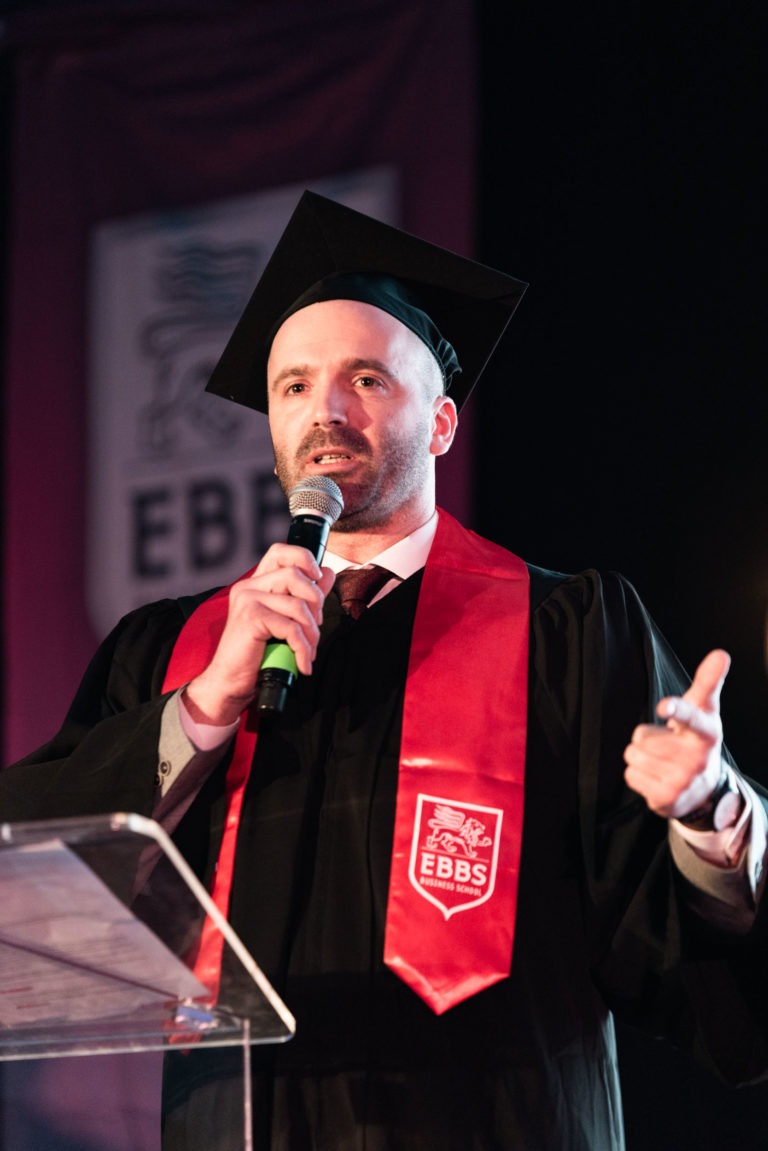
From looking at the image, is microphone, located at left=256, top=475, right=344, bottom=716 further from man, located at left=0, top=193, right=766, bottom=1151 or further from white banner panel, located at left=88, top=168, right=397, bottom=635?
white banner panel, located at left=88, top=168, right=397, bottom=635

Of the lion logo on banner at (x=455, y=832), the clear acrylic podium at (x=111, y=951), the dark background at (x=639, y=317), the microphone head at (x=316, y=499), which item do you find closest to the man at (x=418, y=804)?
the lion logo on banner at (x=455, y=832)

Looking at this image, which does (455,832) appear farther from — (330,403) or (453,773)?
(330,403)

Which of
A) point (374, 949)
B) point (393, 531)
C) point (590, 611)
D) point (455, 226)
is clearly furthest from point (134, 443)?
point (374, 949)

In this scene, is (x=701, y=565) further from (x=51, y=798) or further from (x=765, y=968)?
(x=51, y=798)

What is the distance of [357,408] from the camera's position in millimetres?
2348

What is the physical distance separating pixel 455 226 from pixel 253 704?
7.39ft

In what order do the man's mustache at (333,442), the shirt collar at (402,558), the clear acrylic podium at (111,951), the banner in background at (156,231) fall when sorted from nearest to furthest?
the clear acrylic podium at (111,951), the man's mustache at (333,442), the shirt collar at (402,558), the banner in background at (156,231)

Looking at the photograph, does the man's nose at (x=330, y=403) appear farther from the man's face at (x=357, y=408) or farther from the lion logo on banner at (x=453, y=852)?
the lion logo on banner at (x=453, y=852)

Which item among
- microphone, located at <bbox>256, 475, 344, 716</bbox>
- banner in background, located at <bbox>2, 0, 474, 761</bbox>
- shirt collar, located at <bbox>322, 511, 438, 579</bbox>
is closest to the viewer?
microphone, located at <bbox>256, 475, 344, 716</bbox>

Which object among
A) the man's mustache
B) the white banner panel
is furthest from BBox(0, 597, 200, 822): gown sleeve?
the white banner panel

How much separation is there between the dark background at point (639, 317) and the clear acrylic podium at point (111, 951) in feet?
6.65

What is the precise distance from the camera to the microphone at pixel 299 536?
176 centimetres

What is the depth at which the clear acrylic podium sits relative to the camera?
1.22m

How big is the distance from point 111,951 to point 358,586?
3.41 ft
